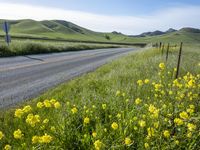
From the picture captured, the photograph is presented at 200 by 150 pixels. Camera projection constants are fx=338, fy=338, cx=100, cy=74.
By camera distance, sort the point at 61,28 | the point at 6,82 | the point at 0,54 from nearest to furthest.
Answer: the point at 6,82
the point at 0,54
the point at 61,28

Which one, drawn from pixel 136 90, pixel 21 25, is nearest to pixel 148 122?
pixel 136 90

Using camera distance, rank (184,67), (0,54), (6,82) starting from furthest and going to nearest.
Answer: (0,54), (184,67), (6,82)

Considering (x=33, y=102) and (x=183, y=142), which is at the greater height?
(x=183, y=142)

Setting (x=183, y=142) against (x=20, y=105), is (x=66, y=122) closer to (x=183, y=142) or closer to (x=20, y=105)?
(x=183, y=142)

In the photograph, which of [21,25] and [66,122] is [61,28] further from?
[66,122]

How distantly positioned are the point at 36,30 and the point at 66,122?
152m

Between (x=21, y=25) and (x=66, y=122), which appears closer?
(x=66, y=122)

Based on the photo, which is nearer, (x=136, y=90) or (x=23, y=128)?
(x=23, y=128)

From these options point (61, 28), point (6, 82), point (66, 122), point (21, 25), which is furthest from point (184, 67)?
point (61, 28)

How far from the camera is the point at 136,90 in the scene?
7.35m

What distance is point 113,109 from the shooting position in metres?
5.19

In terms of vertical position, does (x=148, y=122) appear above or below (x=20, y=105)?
above

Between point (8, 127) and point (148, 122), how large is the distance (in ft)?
7.43

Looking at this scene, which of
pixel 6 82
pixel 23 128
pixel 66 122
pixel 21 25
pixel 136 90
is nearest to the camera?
pixel 66 122
